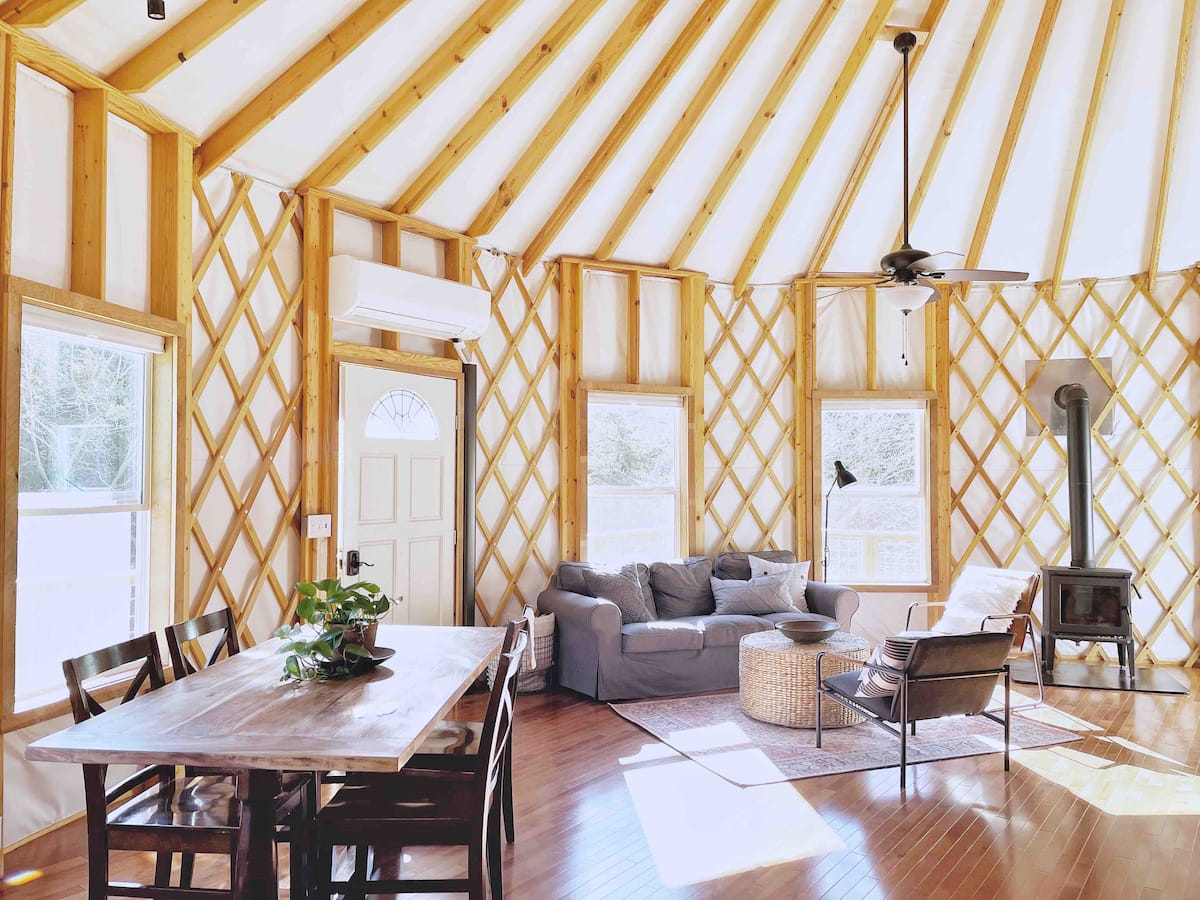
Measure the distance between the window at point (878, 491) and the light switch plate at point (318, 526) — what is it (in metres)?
3.48

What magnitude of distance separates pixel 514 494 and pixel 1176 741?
3.62 meters

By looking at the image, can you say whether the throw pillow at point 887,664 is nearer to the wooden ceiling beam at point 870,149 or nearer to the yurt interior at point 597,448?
the yurt interior at point 597,448

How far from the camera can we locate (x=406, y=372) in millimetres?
4609

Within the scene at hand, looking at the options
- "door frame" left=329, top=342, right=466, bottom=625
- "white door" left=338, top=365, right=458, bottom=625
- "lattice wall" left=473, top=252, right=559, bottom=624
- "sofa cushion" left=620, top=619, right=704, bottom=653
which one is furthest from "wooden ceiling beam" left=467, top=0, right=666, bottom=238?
"sofa cushion" left=620, top=619, right=704, bottom=653

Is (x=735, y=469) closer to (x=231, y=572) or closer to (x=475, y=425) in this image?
(x=475, y=425)

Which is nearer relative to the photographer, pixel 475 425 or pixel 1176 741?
pixel 1176 741

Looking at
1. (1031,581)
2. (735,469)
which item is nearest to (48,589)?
(735,469)

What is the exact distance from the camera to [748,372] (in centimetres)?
590

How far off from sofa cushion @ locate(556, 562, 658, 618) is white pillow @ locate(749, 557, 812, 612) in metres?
0.72

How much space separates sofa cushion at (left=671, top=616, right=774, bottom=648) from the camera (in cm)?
477

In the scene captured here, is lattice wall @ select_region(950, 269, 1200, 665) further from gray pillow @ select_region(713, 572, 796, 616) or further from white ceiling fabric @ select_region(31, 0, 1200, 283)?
gray pillow @ select_region(713, 572, 796, 616)

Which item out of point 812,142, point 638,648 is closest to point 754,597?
point 638,648

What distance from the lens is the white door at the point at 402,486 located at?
14.1 feet

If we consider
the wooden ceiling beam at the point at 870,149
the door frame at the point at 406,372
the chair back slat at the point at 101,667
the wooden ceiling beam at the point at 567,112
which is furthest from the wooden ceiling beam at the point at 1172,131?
the chair back slat at the point at 101,667
